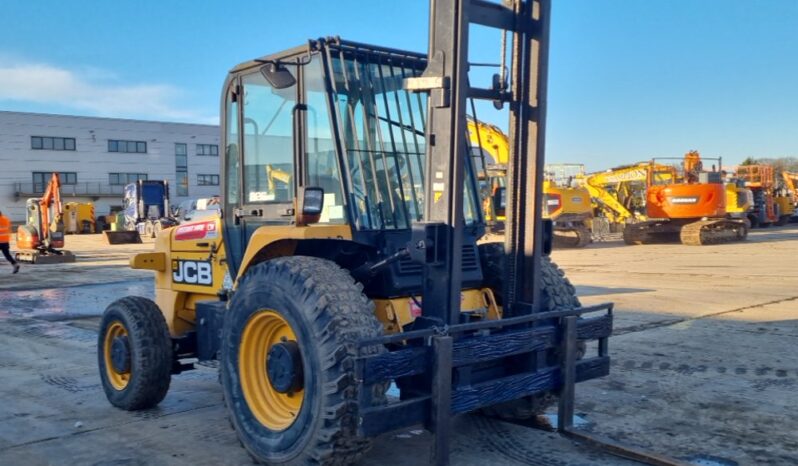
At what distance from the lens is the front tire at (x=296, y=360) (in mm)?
3781

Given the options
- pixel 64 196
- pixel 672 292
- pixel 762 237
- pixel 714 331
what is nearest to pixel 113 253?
pixel 672 292

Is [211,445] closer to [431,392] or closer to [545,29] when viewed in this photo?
[431,392]

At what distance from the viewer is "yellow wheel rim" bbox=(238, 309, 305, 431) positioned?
4.34 metres

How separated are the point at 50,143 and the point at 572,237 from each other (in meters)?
45.2

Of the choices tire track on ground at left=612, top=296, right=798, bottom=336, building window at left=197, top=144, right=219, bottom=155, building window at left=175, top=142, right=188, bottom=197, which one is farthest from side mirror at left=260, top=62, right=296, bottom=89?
building window at left=197, top=144, right=219, bottom=155

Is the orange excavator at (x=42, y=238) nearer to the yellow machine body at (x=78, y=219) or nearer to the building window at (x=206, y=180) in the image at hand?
the yellow machine body at (x=78, y=219)

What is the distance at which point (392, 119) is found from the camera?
491 cm

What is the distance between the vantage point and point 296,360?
4.09 metres

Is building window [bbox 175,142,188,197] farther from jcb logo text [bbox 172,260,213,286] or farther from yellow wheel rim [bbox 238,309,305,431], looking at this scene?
yellow wheel rim [bbox 238,309,305,431]

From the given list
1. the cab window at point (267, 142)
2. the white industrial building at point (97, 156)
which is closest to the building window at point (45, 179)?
the white industrial building at point (97, 156)

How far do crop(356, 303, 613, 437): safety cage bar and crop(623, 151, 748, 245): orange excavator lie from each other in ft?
73.3

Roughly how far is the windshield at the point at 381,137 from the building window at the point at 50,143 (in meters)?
57.5

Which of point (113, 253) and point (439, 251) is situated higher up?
point (439, 251)

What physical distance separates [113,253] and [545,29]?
25.7 meters
